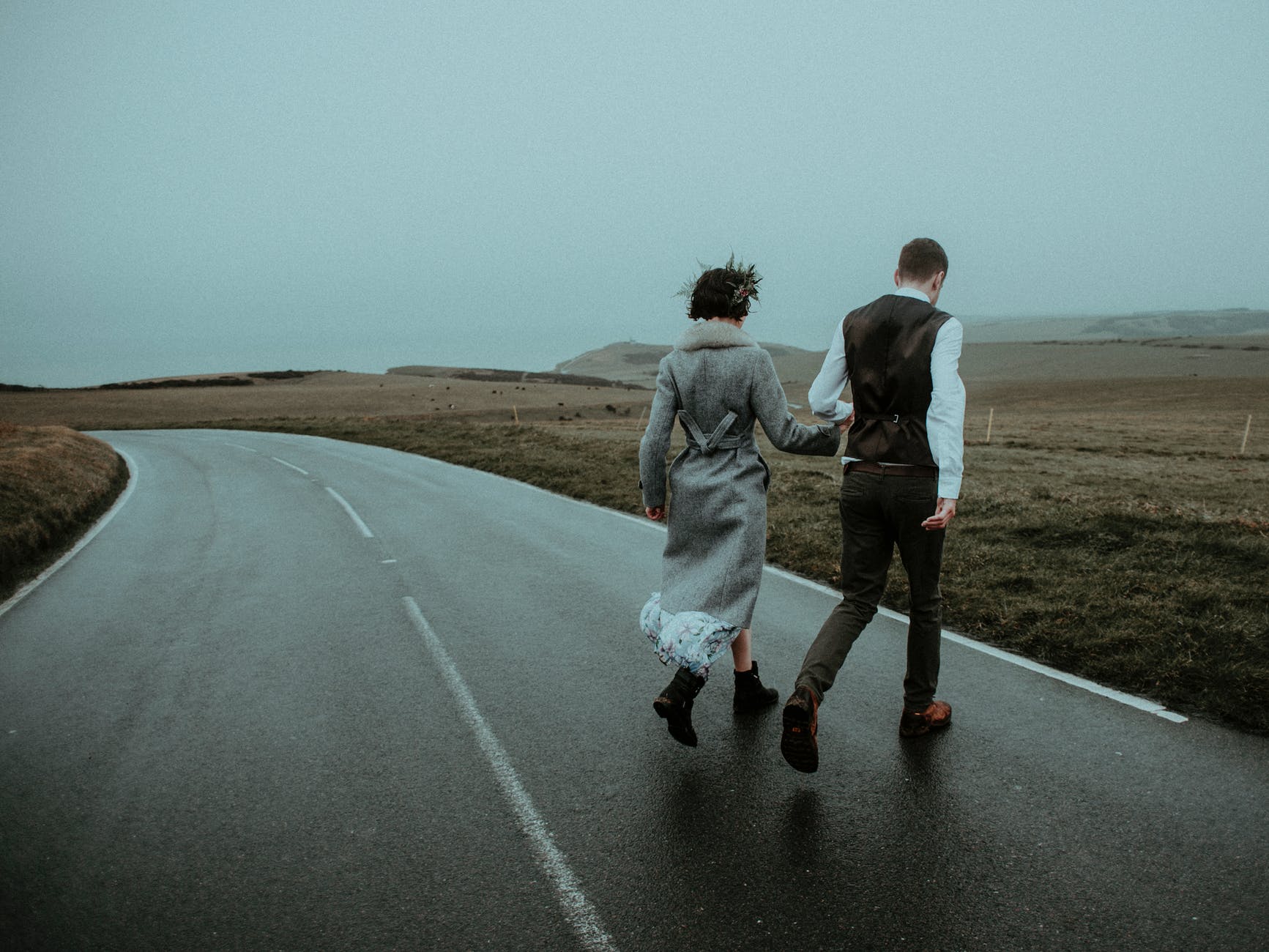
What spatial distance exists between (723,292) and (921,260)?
3.04ft

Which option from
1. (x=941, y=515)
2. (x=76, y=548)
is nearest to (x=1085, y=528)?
(x=941, y=515)

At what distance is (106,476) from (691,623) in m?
17.7

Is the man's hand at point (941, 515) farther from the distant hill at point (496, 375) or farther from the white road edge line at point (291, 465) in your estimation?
the distant hill at point (496, 375)

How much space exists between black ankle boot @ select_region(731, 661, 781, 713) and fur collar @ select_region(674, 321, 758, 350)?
1.85 metres

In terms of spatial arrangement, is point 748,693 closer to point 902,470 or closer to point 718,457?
point 718,457

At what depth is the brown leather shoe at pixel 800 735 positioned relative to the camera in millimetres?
3457

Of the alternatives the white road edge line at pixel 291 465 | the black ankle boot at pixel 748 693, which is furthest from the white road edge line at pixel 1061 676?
the white road edge line at pixel 291 465

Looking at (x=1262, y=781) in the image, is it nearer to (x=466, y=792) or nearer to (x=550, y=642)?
(x=466, y=792)

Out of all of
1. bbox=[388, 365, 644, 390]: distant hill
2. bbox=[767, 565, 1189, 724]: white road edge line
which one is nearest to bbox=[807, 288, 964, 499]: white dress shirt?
bbox=[767, 565, 1189, 724]: white road edge line

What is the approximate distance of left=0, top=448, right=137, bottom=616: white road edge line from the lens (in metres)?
7.82

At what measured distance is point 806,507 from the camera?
11.1 m

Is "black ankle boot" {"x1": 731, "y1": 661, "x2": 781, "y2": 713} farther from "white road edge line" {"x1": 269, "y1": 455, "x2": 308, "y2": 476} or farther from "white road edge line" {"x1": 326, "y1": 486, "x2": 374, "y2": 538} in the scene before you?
"white road edge line" {"x1": 269, "y1": 455, "x2": 308, "y2": 476}

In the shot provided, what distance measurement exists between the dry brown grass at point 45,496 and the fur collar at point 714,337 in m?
7.99

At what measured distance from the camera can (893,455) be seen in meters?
3.62
